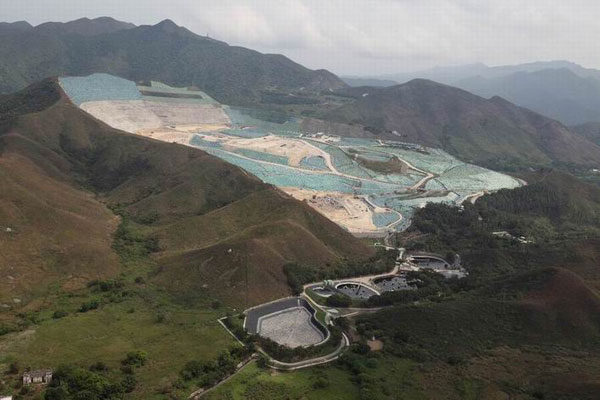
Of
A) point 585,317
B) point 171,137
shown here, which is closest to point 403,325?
point 585,317

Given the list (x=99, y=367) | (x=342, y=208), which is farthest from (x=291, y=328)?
(x=342, y=208)

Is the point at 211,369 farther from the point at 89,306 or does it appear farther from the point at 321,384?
the point at 89,306

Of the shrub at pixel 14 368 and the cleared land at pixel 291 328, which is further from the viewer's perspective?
the cleared land at pixel 291 328

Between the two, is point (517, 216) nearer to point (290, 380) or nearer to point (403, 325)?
point (403, 325)

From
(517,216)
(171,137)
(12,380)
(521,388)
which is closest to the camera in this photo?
(12,380)

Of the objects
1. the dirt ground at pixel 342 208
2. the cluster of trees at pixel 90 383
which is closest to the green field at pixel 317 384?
the cluster of trees at pixel 90 383

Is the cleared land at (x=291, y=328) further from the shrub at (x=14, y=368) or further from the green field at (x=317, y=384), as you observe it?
the shrub at (x=14, y=368)
